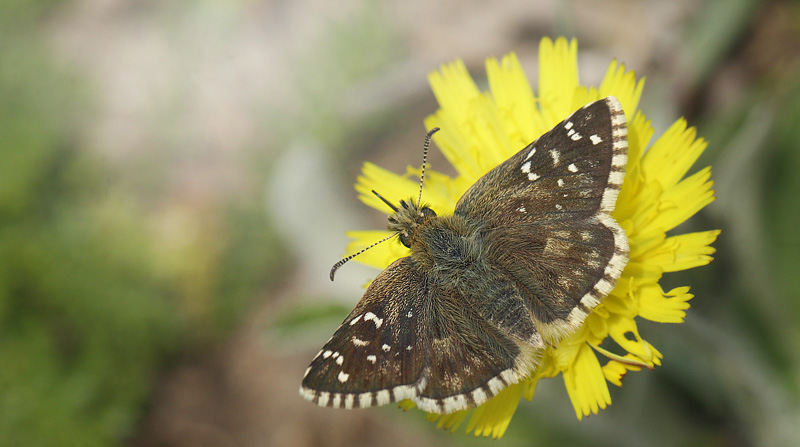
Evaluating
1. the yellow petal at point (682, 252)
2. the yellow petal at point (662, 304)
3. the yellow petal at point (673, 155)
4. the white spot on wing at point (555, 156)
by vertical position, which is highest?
the white spot on wing at point (555, 156)

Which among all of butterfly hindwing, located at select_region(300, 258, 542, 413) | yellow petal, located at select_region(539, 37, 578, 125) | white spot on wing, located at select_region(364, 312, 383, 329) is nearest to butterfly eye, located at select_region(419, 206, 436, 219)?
butterfly hindwing, located at select_region(300, 258, 542, 413)

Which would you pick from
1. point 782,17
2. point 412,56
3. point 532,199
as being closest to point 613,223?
point 532,199

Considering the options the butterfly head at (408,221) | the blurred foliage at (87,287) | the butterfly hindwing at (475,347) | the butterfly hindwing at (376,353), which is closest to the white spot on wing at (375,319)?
the butterfly hindwing at (376,353)

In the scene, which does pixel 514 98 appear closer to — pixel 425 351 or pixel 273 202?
pixel 425 351

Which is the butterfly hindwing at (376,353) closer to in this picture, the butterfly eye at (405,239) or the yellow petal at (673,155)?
the butterfly eye at (405,239)

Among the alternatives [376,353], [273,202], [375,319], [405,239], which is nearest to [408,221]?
[405,239]

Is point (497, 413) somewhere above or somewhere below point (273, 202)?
below

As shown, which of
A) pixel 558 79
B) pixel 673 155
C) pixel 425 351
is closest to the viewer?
pixel 425 351

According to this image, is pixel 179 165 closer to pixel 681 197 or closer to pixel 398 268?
pixel 398 268
